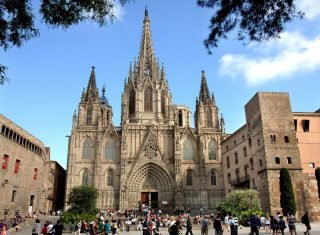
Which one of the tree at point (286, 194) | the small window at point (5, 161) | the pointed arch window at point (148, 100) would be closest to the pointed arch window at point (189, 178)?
the pointed arch window at point (148, 100)

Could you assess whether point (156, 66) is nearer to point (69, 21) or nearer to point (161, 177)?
point (161, 177)

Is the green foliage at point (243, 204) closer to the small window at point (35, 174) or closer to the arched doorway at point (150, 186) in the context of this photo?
the arched doorway at point (150, 186)

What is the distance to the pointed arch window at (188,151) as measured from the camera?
48.5 meters

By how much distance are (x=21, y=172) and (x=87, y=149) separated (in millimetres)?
12776

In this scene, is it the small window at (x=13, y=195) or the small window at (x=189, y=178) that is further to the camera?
the small window at (x=189, y=178)

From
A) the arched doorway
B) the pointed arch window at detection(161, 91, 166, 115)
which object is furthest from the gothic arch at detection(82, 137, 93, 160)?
the pointed arch window at detection(161, 91, 166, 115)

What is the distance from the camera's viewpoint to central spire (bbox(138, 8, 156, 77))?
56125mm

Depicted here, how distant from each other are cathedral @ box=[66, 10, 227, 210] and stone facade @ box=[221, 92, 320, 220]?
12185 millimetres

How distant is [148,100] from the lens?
53469 millimetres

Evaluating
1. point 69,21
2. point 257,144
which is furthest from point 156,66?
point 69,21

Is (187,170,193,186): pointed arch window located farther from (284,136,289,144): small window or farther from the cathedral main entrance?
(284,136,289,144): small window

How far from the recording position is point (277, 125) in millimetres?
31406

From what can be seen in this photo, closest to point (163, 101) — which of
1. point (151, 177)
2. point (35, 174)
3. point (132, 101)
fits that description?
point (132, 101)

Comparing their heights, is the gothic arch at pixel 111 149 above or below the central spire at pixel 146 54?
below
